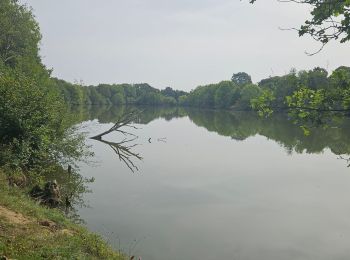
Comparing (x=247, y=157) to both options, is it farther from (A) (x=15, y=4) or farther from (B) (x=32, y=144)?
(A) (x=15, y=4)

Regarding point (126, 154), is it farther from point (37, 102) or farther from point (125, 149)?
point (37, 102)

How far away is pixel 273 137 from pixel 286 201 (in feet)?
120

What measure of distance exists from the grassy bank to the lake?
110 inches

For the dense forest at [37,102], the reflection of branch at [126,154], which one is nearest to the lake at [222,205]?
the reflection of branch at [126,154]

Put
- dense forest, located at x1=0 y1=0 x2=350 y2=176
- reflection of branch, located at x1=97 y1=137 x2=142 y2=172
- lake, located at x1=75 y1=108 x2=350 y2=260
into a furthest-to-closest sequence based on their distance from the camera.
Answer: reflection of branch, located at x1=97 y1=137 x2=142 y2=172 → lake, located at x1=75 y1=108 x2=350 y2=260 → dense forest, located at x1=0 y1=0 x2=350 y2=176

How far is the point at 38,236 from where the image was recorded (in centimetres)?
1148

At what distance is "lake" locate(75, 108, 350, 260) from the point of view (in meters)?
16.3

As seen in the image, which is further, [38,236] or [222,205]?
[222,205]

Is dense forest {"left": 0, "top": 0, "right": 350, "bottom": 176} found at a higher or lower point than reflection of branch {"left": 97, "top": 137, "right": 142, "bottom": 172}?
higher

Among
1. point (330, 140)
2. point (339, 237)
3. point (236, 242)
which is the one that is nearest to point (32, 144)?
point (236, 242)

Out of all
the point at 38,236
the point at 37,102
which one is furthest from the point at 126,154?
the point at 38,236

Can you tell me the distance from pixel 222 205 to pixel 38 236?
12995mm

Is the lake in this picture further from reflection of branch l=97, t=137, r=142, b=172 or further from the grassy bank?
the grassy bank

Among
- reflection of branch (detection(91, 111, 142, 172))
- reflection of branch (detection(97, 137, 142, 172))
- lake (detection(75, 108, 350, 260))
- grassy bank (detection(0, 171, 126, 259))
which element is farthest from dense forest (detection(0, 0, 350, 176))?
grassy bank (detection(0, 171, 126, 259))
